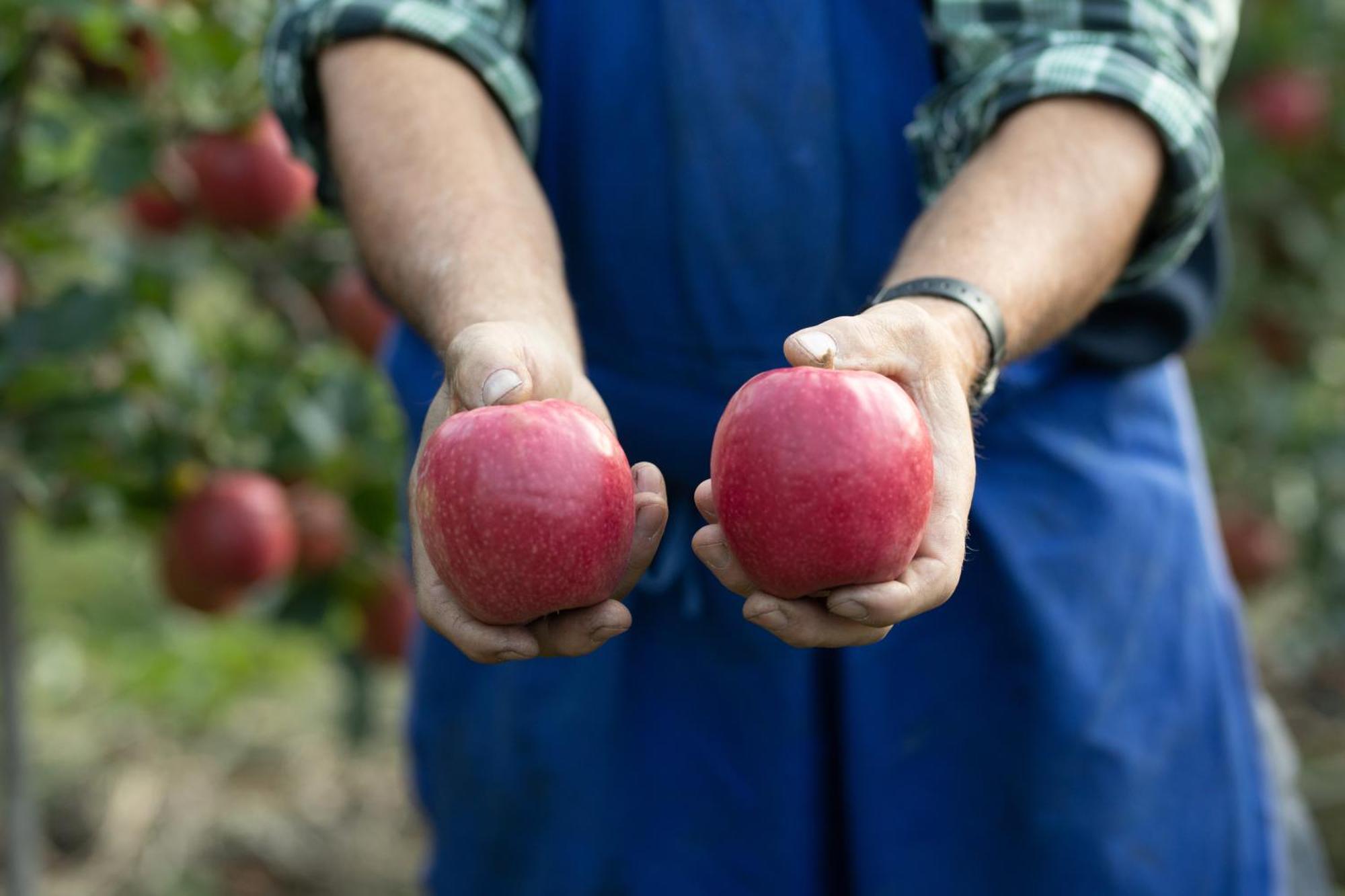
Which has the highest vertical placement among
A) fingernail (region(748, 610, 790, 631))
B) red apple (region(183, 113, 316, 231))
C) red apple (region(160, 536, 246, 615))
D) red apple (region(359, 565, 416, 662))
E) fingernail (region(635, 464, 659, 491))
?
fingernail (region(748, 610, 790, 631))

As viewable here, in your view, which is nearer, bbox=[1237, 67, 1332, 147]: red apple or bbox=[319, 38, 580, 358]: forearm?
bbox=[319, 38, 580, 358]: forearm

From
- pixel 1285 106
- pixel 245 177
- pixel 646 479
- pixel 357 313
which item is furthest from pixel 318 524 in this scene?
pixel 1285 106

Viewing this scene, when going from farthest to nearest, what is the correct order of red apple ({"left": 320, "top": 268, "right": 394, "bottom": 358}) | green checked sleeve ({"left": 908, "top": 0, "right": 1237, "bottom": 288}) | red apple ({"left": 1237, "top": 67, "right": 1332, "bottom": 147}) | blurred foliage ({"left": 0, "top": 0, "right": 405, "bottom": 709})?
red apple ({"left": 1237, "top": 67, "right": 1332, "bottom": 147}) → red apple ({"left": 320, "top": 268, "right": 394, "bottom": 358}) → blurred foliage ({"left": 0, "top": 0, "right": 405, "bottom": 709}) → green checked sleeve ({"left": 908, "top": 0, "right": 1237, "bottom": 288})

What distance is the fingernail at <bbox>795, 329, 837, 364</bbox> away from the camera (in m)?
0.86

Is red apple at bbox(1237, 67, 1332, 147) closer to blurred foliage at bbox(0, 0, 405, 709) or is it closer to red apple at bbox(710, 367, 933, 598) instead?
blurred foliage at bbox(0, 0, 405, 709)

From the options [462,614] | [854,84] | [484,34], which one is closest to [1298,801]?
[854,84]

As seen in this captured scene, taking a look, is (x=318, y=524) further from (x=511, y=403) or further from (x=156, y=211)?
(x=511, y=403)

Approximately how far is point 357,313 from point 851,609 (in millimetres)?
1364

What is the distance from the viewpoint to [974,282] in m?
0.95

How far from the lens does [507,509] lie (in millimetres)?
894

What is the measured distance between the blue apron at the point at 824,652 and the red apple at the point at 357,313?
2.71ft

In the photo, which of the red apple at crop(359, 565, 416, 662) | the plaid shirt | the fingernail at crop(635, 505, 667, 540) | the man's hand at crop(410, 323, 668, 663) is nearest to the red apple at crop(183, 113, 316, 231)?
the red apple at crop(359, 565, 416, 662)

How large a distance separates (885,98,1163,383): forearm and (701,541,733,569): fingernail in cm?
19

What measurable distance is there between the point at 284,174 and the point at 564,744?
911mm
